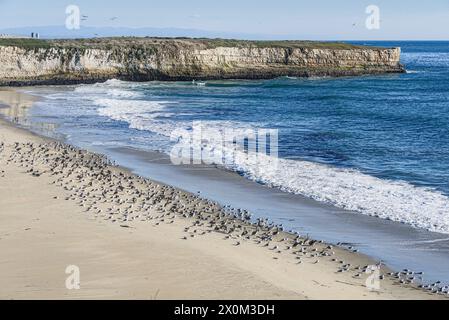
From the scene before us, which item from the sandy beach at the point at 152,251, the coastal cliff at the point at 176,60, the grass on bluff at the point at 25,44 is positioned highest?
the grass on bluff at the point at 25,44

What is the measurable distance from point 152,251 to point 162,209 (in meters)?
3.36

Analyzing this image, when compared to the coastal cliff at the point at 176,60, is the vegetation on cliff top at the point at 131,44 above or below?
above

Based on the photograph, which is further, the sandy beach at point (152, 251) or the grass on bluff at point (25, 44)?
the grass on bluff at point (25, 44)

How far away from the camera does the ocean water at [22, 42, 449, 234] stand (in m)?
17.9

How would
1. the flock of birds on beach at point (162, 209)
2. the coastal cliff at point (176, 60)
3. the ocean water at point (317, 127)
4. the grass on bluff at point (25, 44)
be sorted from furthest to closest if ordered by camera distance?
1. the grass on bluff at point (25, 44)
2. the coastal cliff at point (176, 60)
3. the ocean water at point (317, 127)
4. the flock of birds on beach at point (162, 209)

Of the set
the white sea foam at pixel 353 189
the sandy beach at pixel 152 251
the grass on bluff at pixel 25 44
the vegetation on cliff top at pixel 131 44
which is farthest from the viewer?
the vegetation on cliff top at pixel 131 44

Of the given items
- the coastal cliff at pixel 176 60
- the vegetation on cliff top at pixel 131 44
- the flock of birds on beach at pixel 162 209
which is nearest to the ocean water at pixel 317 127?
the flock of birds on beach at pixel 162 209

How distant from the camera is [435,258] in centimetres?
1236

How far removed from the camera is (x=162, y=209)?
15297mm

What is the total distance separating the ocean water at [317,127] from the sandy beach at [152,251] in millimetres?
3634

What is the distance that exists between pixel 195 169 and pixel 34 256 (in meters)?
10.1

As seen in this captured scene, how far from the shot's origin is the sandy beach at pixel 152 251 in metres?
10.1

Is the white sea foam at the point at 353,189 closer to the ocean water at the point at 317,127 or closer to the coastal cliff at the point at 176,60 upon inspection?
the ocean water at the point at 317,127
